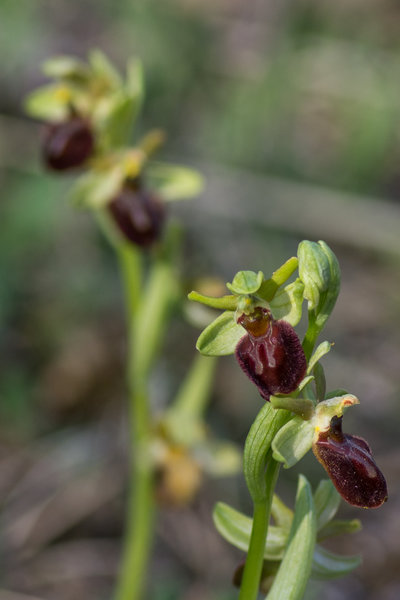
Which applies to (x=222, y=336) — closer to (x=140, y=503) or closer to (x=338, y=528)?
(x=338, y=528)

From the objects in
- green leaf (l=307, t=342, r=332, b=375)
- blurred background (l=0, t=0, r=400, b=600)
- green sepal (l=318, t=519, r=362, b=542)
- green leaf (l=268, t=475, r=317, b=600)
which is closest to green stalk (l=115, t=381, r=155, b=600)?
blurred background (l=0, t=0, r=400, b=600)

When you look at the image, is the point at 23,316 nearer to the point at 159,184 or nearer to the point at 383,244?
the point at 159,184

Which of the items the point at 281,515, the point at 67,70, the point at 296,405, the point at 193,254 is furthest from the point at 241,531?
the point at 193,254

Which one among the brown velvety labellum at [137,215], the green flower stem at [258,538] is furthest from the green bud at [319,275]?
the brown velvety labellum at [137,215]

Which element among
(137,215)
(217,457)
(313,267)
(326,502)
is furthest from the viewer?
(217,457)

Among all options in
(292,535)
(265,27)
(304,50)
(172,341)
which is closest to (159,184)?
(172,341)

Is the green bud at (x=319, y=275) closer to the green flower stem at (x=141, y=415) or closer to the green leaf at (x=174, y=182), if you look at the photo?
the green flower stem at (x=141, y=415)

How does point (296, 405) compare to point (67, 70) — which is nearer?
point (296, 405)
